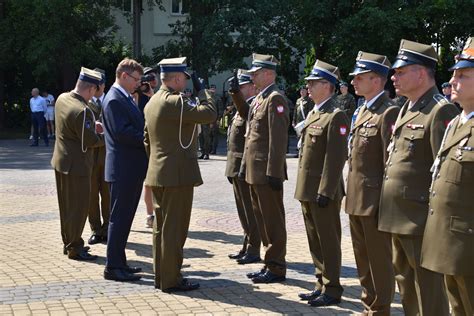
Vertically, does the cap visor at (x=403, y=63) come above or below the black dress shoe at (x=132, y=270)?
above

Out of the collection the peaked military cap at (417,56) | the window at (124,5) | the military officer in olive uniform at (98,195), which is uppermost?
the window at (124,5)

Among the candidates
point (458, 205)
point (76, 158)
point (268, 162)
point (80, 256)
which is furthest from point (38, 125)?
point (458, 205)

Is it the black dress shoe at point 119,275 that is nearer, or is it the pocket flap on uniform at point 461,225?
the pocket flap on uniform at point 461,225

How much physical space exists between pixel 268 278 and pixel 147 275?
1.32m

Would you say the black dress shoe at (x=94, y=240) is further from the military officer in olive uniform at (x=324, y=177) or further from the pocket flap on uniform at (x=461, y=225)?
the pocket flap on uniform at (x=461, y=225)

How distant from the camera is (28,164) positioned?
69.2 ft

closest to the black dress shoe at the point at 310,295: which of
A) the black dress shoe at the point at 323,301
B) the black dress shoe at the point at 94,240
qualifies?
the black dress shoe at the point at 323,301

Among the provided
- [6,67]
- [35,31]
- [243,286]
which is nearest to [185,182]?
[243,286]

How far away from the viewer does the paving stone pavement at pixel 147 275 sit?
6.93 m

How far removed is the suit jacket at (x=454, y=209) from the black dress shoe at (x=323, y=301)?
2461 millimetres

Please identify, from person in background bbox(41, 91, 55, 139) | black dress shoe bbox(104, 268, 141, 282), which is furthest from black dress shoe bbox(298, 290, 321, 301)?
person in background bbox(41, 91, 55, 139)

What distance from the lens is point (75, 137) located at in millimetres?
9281

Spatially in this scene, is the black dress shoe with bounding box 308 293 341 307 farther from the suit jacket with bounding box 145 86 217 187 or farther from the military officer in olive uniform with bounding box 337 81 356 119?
the military officer in olive uniform with bounding box 337 81 356 119

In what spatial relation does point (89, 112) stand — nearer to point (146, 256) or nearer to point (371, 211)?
point (146, 256)
